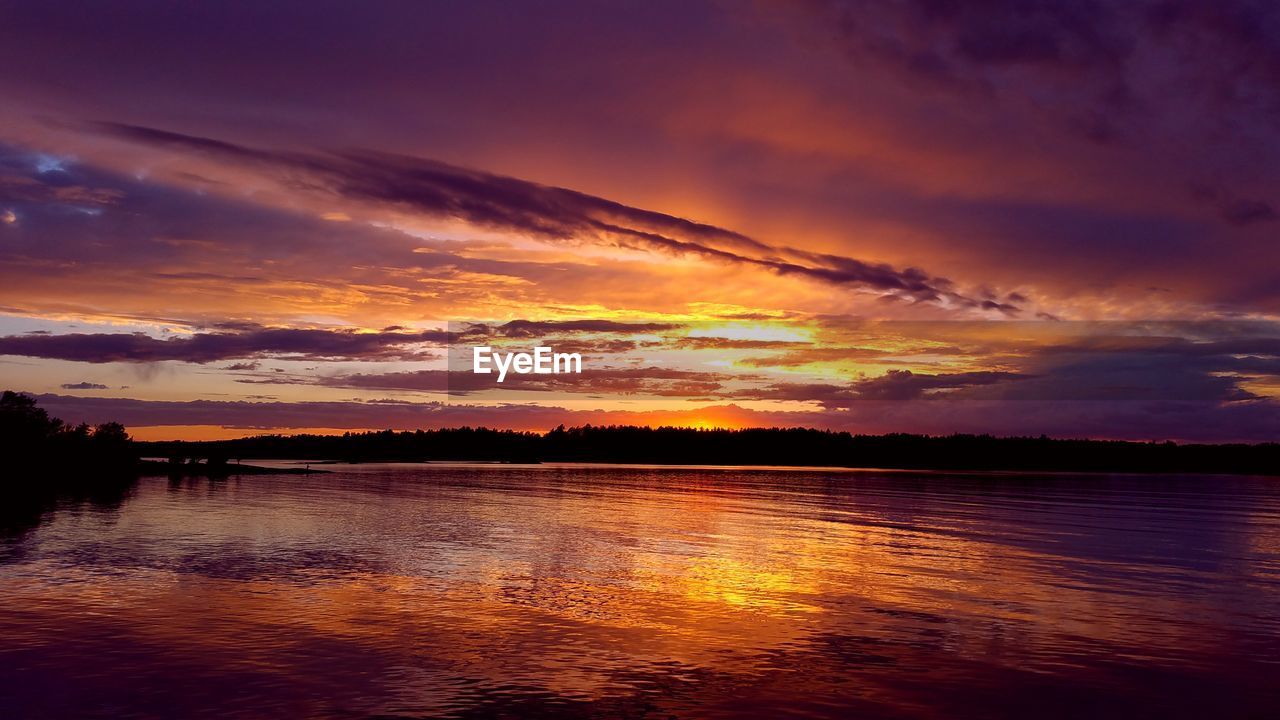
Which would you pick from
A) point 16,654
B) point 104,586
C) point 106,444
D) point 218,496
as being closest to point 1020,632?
point 16,654

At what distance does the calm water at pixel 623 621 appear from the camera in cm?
1961

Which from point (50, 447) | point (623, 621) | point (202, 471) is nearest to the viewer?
point (623, 621)

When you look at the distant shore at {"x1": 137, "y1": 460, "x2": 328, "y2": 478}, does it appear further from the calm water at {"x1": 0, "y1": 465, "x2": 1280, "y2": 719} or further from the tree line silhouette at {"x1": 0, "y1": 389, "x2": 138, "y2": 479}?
the calm water at {"x1": 0, "y1": 465, "x2": 1280, "y2": 719}

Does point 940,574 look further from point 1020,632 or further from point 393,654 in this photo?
point 393,654

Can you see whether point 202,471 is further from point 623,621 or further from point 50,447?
point 623,621

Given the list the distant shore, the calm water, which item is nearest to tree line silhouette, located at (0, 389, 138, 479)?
the distant shore

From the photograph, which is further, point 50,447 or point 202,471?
point 202,471

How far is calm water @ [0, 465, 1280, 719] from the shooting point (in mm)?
19609

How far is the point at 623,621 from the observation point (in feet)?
90.9

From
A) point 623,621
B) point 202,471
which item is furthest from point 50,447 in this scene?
point 623,621

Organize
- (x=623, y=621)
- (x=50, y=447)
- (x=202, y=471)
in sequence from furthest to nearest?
1. (x=202, y=471)
2. (x=50, y=447)
3. (x=623, y=621)

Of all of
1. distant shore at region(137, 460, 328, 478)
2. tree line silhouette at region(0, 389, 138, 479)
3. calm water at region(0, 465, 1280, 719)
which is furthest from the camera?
distant shore at region(137, 460, 328, 478)

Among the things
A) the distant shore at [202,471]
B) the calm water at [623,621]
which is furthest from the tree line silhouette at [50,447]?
the calm water at [623,621]

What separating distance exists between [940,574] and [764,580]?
344 inches
